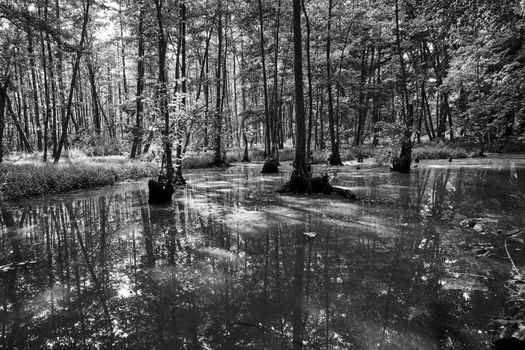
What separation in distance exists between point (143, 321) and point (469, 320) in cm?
314

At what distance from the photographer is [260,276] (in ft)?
14.4

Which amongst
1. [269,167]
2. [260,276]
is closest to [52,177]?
[269,167]

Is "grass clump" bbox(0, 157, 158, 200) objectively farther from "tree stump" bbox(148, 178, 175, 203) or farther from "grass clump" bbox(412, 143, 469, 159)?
"grass clump" bbox(412, 143, 469, 159)

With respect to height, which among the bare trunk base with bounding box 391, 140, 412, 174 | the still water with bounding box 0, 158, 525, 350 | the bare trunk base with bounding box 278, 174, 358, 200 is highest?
the bare trunk base with bounding box 391, 140, 412, 174

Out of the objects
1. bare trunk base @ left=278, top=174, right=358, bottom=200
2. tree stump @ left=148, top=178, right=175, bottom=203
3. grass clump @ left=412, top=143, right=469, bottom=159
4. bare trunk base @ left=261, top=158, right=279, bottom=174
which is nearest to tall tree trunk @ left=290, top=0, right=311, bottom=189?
bare trunk base @ left=278, top=174, right=358, bottom=200

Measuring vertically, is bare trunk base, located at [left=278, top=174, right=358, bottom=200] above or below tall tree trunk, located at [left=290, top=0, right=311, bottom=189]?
below

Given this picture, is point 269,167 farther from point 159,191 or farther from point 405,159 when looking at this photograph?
point 159,191

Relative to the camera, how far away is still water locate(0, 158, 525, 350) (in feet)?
9.96

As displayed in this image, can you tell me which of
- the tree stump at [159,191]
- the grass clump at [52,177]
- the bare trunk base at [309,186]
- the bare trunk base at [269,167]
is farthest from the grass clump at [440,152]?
the grass clump at [52,177]

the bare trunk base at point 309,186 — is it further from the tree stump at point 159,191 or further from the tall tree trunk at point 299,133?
the tree stump at point 159,191

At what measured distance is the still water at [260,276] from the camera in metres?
3.04

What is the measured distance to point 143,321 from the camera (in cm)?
330

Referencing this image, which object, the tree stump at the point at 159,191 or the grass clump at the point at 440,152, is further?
the grass clump at the point at 440,152

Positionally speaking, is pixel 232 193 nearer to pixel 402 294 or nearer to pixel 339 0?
pixel 402 294
